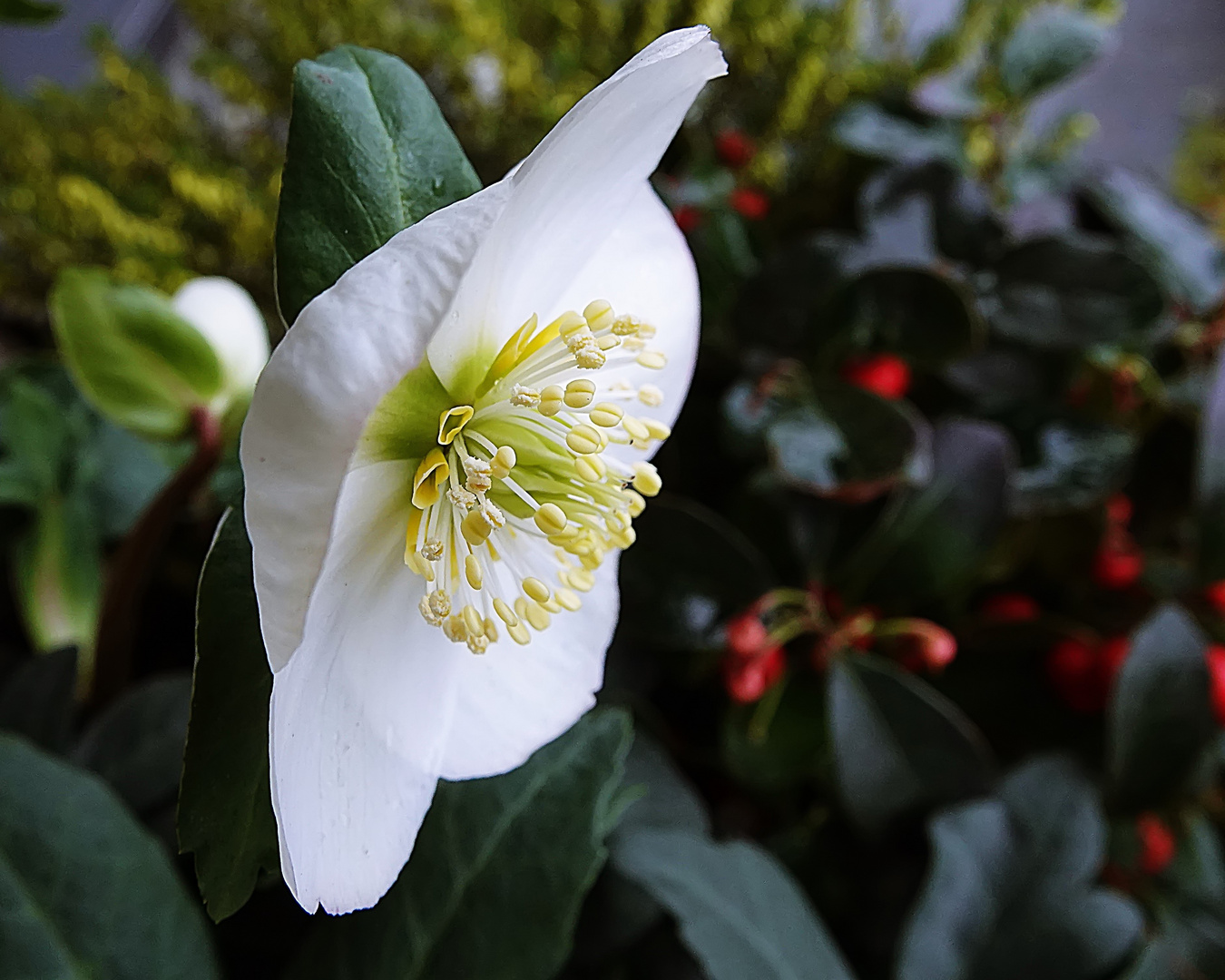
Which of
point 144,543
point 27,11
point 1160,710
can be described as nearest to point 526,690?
point 144,543

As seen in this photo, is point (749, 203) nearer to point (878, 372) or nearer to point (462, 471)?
point (878, 372)

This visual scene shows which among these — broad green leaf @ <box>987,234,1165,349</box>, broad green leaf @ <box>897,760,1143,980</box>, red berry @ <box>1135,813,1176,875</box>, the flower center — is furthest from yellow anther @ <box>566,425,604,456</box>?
red berry @ <box>1135,813,1176,875</box>

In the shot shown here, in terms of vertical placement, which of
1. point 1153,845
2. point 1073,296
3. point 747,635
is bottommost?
point 1153,845

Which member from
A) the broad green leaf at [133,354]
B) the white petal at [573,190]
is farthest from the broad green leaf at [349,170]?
the broad green leaf at [133,354]

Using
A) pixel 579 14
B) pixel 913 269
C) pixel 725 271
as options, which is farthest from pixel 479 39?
pixel 913 269

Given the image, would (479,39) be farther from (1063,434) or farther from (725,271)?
(1063,434)

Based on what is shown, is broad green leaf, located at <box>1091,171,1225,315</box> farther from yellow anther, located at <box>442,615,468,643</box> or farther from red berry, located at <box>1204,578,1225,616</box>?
yellow anther, located at <box>442,615,468,643</box>
